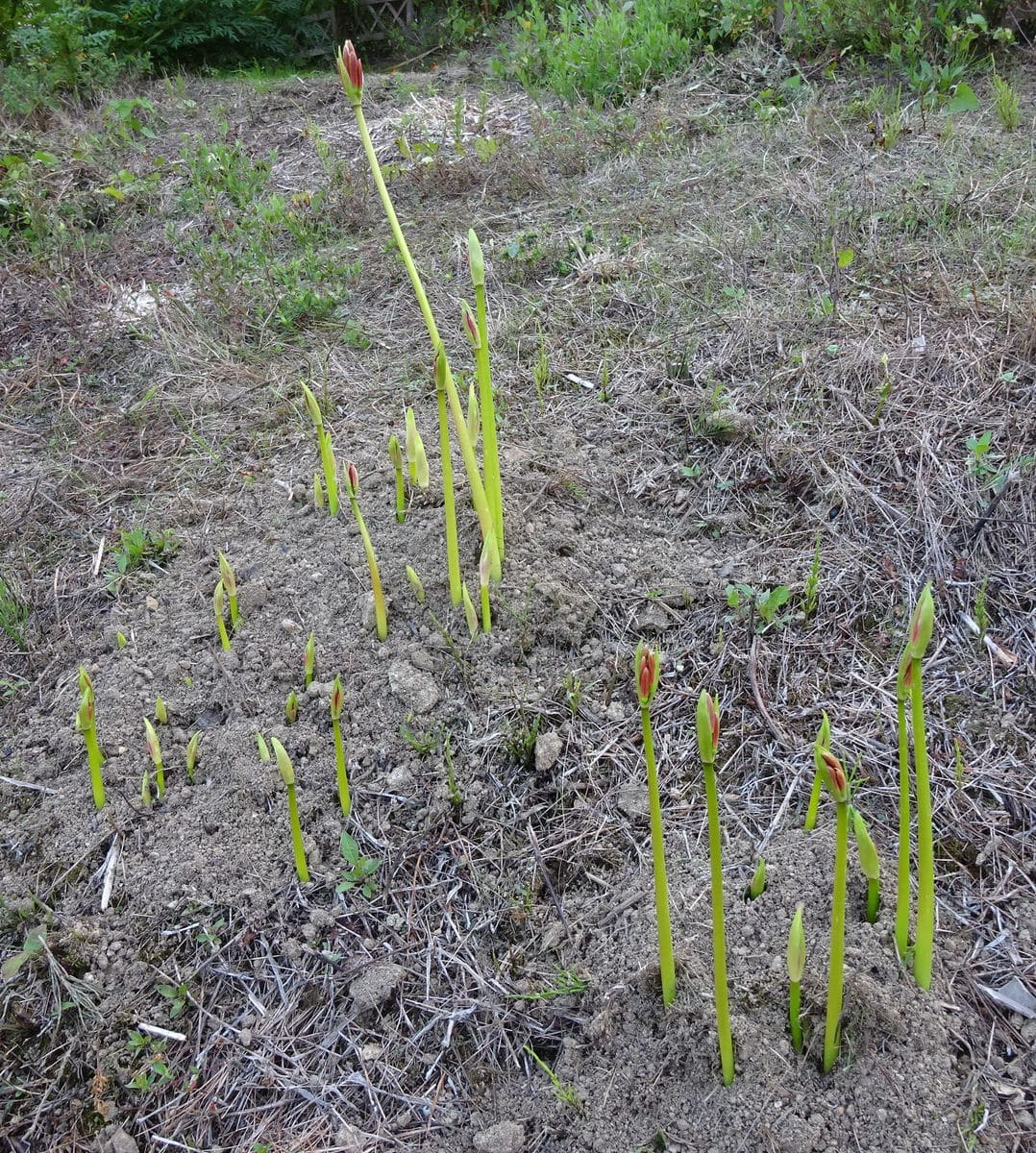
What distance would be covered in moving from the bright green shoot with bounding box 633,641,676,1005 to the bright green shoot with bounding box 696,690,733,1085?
0.07 metres

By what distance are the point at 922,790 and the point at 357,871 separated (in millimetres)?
1095

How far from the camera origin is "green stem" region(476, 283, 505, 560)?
1.90 metres

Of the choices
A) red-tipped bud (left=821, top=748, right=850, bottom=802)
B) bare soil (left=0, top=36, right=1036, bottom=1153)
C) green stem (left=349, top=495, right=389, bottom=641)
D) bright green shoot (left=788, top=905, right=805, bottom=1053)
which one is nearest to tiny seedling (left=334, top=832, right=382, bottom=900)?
bare soil (left=0, top=36, right=1036, bottom=1153)

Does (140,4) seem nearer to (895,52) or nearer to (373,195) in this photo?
(373,195)

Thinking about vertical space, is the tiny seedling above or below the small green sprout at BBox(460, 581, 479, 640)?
below

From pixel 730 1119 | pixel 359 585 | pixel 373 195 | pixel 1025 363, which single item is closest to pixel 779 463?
pixel 1025 363

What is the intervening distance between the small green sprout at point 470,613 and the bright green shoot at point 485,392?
15 cm

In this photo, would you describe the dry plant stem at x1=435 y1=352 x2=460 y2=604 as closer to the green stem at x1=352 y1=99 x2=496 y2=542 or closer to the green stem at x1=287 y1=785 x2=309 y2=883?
the green stem at x1=352 y1=99 x2=496 y2=542

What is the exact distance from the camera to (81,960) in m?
1.74

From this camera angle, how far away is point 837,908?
118 cm

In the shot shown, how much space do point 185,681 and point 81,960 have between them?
2.22ft

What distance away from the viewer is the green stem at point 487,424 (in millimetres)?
1903

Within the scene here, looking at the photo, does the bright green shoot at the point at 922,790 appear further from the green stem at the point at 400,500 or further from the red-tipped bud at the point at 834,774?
the green stem at the point at 400,500

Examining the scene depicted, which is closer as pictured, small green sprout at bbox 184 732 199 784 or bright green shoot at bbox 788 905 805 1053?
bright green shoot at bbox 788 905 805 1053
